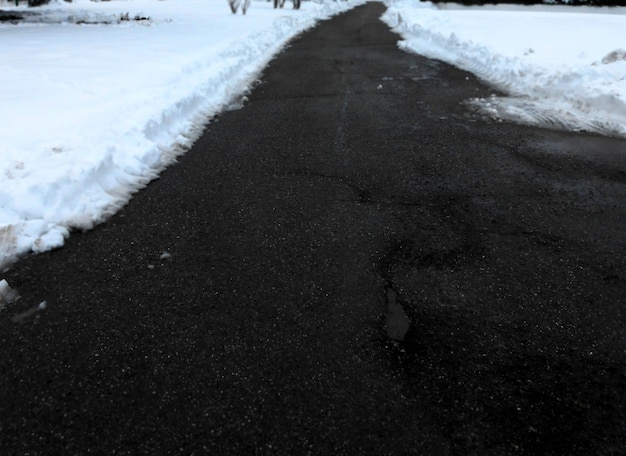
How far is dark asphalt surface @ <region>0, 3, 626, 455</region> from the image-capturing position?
6.19ft

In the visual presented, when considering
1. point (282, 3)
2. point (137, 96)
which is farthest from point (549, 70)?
point (282, 3)

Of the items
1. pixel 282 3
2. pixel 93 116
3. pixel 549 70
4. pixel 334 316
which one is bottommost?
pixel 334 316

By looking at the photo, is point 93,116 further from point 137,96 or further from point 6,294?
point 6,294

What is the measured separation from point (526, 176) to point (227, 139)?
142 inches

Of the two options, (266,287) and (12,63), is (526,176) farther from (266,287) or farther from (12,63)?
(12,63)

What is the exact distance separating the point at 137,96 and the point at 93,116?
1153mm

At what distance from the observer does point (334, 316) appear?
2.52 m

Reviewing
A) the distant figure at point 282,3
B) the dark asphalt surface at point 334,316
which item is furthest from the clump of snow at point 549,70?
the distant figure at point 282,3

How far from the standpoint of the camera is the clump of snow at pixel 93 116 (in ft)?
11.4

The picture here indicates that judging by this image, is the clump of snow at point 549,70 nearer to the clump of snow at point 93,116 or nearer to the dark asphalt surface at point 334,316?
the dark asphalt surface at point 334,316

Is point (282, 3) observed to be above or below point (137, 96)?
above

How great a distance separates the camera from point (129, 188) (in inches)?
161

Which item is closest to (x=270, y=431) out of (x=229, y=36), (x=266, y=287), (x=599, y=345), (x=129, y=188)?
(x=266, y=287)

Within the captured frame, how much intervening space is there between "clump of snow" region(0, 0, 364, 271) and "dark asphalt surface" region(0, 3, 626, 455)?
310mm
